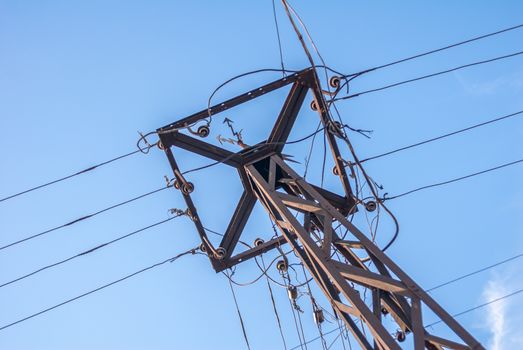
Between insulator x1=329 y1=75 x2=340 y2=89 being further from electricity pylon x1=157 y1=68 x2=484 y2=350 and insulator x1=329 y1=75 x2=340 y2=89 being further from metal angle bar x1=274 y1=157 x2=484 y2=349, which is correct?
metal angle bar x1=274 y1=157 x2=484 y2=349

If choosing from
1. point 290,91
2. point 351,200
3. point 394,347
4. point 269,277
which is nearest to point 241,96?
point 290,91

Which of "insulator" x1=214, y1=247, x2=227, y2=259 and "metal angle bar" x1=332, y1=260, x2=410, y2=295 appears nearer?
"metal angle bar" x1=332, y1=260, x2=410, y2=295

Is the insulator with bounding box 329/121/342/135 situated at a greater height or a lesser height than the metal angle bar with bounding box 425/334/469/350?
greater

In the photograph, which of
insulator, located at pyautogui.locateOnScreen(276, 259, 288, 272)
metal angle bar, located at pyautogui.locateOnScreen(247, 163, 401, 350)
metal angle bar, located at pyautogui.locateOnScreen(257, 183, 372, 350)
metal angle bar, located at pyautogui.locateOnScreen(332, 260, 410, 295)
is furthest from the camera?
insulator, located at pyautogui.locateOnScreen(276, 259, 288, 272)

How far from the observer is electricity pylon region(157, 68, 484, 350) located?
5758mm

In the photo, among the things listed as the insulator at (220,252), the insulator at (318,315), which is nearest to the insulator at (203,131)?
the insulator at (220,252)

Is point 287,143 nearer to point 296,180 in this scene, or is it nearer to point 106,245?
point 296,180

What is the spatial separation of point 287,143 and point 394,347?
4.28 meters

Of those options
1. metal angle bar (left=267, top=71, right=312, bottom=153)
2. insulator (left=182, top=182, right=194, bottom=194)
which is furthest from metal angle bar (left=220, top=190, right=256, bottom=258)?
metal angle bar (left=267, top=71, right=312, bottom=153)

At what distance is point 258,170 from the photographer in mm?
8367

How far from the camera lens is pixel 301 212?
7.51 metres

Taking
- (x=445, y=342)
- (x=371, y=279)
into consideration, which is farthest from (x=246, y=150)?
(x=445, y=342)

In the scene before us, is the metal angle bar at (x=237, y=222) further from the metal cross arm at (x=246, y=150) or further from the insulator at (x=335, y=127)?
the insulator at (x=335, y=127)

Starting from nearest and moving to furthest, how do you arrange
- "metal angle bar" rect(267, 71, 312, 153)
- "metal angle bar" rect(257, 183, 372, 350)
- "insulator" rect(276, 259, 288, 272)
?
"metal angle bar" rect(257, 183, 372, 350), "metal angle bar" rect(267, 71, 312, 153), "insulator" rect(276, 259, 288, 272)
